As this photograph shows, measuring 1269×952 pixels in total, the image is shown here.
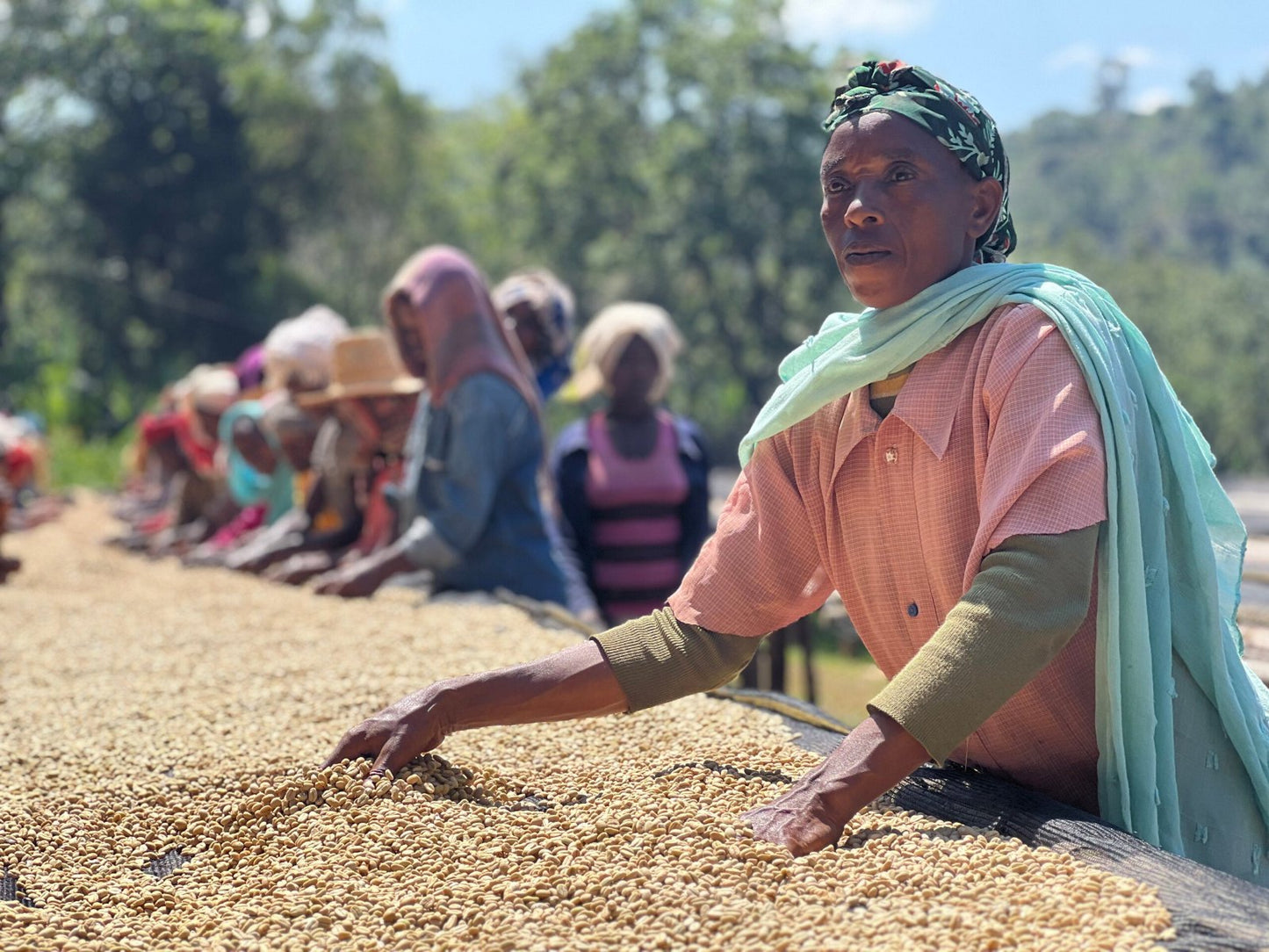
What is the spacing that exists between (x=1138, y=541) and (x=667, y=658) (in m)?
0.77

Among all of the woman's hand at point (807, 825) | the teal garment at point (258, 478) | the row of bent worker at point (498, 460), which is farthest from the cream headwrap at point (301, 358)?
the woman's hand at point (807, 825)

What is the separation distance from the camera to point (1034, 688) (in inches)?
84.2

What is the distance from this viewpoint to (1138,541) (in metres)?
1.99

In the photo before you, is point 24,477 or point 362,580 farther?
point 24,477

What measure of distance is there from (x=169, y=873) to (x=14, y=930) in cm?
34

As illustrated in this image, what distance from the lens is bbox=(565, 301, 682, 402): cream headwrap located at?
584cm

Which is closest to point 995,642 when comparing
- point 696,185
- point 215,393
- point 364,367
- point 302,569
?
point 302,569

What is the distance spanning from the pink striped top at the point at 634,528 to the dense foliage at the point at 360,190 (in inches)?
913

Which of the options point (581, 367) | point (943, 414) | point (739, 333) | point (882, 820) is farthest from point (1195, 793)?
point (739, 333)

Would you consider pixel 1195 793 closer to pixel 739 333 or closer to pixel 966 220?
pixel 966 220

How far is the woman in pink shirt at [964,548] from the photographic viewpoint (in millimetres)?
1941

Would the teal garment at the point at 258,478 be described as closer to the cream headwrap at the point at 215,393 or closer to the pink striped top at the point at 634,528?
the cream headwrap at the point at 215,393

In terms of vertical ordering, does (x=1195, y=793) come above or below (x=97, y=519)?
above

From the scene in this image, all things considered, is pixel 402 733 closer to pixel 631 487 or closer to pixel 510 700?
pixel 510 700
